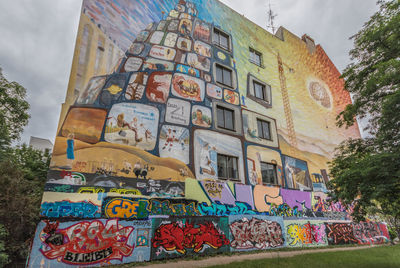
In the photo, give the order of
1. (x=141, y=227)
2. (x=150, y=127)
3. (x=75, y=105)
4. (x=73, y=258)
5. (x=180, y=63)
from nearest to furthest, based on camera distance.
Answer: (x=73, y=258) < (x=141, y=227) < (x=75, y=105) < (x=150, y=127) < (x=180, y=63)

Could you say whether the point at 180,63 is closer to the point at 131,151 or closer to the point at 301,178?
the point at 131,151

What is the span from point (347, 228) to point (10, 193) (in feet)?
74.0

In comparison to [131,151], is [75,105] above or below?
above

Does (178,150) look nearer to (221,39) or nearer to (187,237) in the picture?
(187,237)

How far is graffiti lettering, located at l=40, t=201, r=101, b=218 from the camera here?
823cm

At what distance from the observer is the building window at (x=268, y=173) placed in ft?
49.3

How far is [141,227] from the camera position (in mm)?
9625

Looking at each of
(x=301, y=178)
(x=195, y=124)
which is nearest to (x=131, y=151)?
(x=195, y=124)

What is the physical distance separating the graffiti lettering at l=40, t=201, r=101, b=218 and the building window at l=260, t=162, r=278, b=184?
10.6 metres

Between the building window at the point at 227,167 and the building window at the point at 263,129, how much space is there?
3531 mm

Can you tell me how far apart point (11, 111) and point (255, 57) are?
60.1ft

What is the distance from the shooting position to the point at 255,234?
1269cm

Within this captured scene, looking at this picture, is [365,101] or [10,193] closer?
[10,193]

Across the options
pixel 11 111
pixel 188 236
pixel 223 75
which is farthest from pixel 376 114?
pixel 11 111
